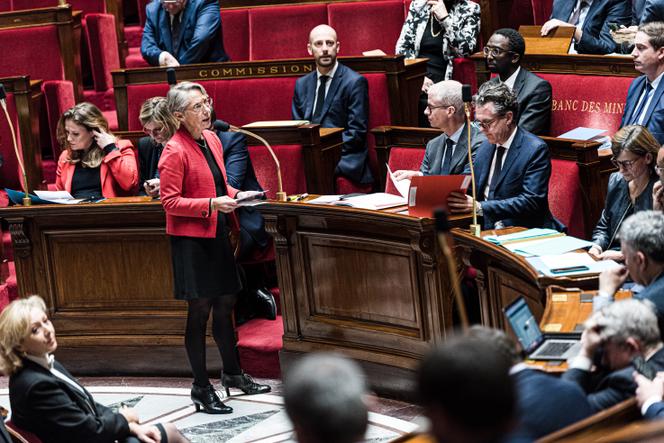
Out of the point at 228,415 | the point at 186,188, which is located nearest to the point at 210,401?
the point at 228,415

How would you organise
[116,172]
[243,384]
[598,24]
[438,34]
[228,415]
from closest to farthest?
[228,415], [243,384], [116,172], [598,24], [438,34]

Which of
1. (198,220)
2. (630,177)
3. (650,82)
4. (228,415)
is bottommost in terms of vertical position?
(228,415)

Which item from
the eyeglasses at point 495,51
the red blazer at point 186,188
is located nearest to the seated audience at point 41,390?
the red blazer at point 186,188

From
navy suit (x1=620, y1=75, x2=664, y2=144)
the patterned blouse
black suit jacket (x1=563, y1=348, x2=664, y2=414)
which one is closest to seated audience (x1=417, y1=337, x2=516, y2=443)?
black suit jacket (x1=563, y1=348, x2=664, y2=414)

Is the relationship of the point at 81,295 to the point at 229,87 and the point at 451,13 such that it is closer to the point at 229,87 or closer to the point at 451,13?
the point at 229,87

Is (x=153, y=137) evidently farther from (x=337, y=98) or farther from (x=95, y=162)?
(x=337, y=98)

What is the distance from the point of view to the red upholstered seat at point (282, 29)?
6.20 meters

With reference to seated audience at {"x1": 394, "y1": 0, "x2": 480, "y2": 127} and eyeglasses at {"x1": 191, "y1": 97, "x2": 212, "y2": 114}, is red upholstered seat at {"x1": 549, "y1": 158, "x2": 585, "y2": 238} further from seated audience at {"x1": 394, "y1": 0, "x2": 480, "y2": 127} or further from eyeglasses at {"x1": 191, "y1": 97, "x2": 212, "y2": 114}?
eyeglasses at {"x1": 191, "y1": 97, "x2": 212, "y2": 114}

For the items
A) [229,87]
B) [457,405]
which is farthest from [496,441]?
[229,87]

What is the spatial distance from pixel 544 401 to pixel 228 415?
2241mm

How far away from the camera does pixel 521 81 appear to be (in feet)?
15.8

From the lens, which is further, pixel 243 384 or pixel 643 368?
pixel 243 384

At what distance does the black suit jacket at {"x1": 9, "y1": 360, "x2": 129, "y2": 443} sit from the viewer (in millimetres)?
3039

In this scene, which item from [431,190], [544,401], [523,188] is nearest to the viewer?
[544,401]
